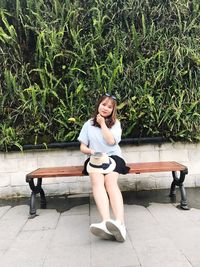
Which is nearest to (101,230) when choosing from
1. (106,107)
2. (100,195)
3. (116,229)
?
(116,229)

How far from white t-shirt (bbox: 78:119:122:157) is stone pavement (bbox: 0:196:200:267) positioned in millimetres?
836

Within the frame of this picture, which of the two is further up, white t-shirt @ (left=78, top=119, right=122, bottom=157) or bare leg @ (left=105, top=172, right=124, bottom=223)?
white t-shirt @ (left=78, top=119, right=122, bottom=157)

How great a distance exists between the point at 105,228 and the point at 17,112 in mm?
2845

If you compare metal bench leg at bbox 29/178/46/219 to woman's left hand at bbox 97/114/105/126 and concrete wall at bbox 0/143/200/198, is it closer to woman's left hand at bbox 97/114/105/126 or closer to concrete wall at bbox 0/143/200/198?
concrete wall at bbox 0/143/200/198

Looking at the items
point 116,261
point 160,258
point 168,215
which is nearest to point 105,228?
point 116,261

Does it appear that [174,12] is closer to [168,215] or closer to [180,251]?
[168,215]

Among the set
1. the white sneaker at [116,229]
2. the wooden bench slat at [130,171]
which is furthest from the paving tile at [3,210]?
the white sneaker at [116,229]

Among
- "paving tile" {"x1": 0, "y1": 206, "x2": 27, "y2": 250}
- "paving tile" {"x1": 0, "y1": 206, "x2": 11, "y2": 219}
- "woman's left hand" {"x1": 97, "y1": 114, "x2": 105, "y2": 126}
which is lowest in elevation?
"paving tile" {"x1": 0, "y1": 206, "x2": 11, "y2": 219}

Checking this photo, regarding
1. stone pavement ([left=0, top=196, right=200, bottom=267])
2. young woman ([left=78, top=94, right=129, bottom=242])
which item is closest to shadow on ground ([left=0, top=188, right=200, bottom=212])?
stone pavement ([left=0, top=196, right=200, bottom=267])

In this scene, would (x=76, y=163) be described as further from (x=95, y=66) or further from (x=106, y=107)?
(x=95, y=66)

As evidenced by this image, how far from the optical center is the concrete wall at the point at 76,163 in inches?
181

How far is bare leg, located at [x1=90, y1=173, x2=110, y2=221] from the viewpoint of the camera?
2.79 meters

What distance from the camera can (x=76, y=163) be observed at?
183 inches

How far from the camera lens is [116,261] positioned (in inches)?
91.1
